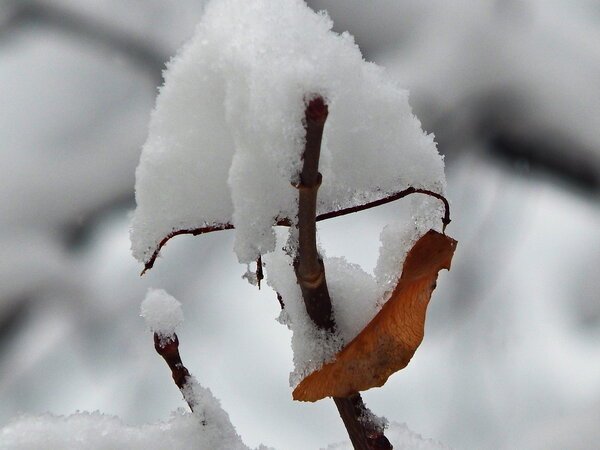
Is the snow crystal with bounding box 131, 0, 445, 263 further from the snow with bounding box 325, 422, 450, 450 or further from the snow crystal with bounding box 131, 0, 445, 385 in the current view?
the snow with bounding box 325, 422, 450, 450

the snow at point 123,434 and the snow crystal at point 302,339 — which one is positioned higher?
the snow at point 123,434

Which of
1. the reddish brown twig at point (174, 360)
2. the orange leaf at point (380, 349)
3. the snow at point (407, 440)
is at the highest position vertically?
the reddish brown twig at point (174, 360)

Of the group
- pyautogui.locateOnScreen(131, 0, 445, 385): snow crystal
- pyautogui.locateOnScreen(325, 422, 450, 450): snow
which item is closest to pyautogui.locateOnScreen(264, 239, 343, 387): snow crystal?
pyautogui.locateOnScreen(131, 0, 445, 385): snow crystal

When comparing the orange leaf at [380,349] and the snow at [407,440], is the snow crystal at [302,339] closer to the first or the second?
the orange leaf at [380,349]

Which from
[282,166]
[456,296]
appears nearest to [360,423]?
[282,166]

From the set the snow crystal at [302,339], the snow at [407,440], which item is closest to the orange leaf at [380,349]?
the snow crystal at [302,339]

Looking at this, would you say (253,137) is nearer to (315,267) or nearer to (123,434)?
(315,267)

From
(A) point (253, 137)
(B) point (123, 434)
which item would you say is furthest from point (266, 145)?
(B) point (123, 434)
